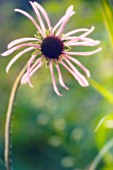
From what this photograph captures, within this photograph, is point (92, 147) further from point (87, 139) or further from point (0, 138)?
point (0, 138)

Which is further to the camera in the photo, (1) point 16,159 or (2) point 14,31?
(2) point 14,31

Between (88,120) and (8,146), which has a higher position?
(8,146)

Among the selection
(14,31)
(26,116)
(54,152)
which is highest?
(14,31)

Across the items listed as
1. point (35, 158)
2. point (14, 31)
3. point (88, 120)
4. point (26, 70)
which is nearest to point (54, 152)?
point (35, 158)

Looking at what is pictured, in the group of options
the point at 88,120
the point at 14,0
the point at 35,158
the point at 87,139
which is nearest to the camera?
the point at 87,139

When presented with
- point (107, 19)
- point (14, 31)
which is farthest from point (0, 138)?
point (107, 19)

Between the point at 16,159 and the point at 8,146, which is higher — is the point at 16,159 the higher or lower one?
the lower one

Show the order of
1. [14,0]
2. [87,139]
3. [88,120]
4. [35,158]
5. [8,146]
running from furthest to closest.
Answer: [14,0], [35,158], [88,120], [87,139], [8,146]

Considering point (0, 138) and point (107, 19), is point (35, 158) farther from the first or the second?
point (107, 19)

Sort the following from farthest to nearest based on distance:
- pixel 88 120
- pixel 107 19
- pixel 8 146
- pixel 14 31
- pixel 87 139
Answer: pixel 14 31, pixel 88 120, pixel 87 139, pixel 107 19, pixel 8 146
